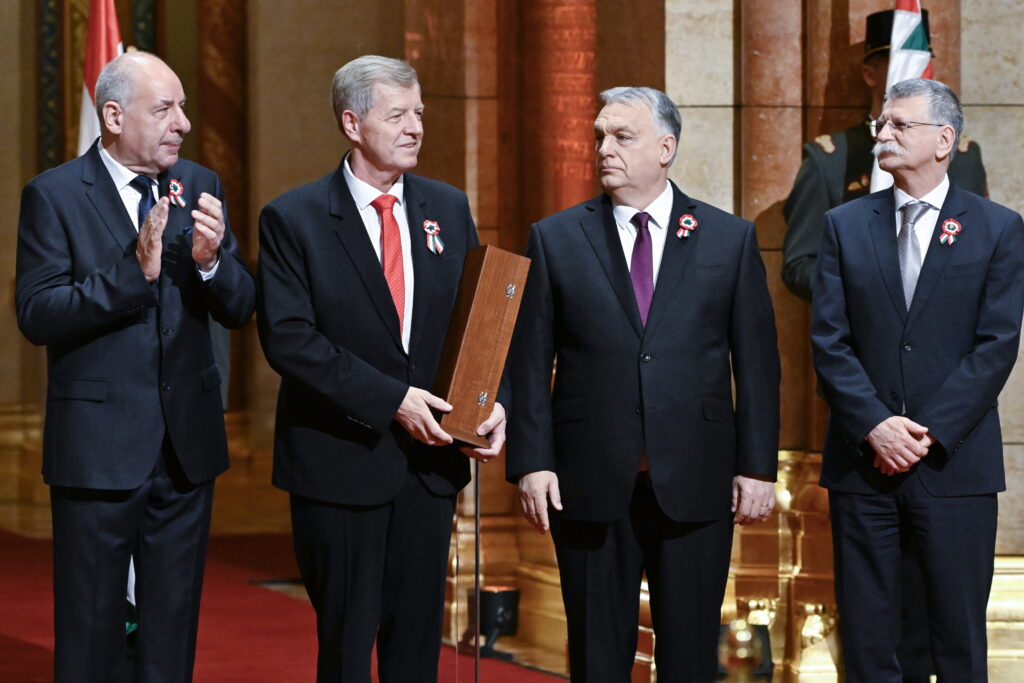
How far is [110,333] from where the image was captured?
3943 mm

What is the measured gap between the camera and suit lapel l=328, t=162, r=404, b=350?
12.4 feet

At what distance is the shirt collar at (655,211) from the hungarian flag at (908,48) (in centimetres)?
149

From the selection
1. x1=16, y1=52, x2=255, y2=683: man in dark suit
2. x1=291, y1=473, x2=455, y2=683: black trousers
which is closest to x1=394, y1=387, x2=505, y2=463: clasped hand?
x1=291, y1=473, x2=455, y2=683: black trousers

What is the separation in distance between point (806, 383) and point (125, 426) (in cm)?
276

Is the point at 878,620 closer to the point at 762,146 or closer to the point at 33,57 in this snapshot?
the point at 762,146

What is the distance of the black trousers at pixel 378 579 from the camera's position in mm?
3775

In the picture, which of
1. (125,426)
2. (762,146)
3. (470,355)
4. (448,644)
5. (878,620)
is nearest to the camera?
(470,355)

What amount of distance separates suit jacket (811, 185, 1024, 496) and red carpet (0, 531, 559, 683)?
1.98 m

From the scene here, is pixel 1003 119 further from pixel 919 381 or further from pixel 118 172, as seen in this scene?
pixel 118 172

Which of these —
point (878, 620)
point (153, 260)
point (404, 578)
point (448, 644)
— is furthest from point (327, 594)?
point (448, 644)

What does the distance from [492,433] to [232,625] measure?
3.25 m

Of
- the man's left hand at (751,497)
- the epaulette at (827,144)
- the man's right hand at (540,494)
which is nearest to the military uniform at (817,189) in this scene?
the epaulette at (827,144)

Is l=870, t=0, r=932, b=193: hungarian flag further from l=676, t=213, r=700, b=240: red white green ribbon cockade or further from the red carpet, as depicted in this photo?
the red carpet

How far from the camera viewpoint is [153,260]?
3.82 metres
